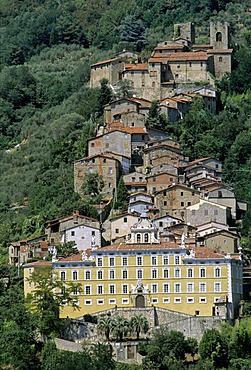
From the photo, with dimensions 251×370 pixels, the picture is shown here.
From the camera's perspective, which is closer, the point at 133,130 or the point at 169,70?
the point at 133,130

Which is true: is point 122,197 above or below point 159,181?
below

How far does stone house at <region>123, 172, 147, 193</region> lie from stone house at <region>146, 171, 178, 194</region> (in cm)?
39

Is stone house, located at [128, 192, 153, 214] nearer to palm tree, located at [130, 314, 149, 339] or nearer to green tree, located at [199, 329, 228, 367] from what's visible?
palm tree, located at [130, 314, 149, 339]

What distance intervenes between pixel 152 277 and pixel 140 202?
1068 centimetres

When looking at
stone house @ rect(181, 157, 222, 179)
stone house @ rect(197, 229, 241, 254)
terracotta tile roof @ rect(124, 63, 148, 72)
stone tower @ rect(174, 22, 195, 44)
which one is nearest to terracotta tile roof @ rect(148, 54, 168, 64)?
terracotta tile roof @ rect(124, 63, 148, 72)

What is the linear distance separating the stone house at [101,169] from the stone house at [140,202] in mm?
3126

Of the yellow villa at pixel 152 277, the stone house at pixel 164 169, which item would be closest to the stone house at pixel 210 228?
the yellow villa at pixel 152 277

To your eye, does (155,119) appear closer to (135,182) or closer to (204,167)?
(204,167)

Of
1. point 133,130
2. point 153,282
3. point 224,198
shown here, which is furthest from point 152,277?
point 133,130

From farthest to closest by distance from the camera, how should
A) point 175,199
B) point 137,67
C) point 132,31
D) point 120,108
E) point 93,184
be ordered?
1. point 132,31
2. point 137,67
3. point 120,108
4. point 93,184
5. point 175,199

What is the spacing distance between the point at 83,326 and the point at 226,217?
1392 cm

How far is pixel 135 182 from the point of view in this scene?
92.3m

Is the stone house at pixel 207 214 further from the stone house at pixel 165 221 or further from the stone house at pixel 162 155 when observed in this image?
the stone house at pixel 162 155

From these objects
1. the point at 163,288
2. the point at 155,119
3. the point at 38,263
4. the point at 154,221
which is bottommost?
the point at 163,288
